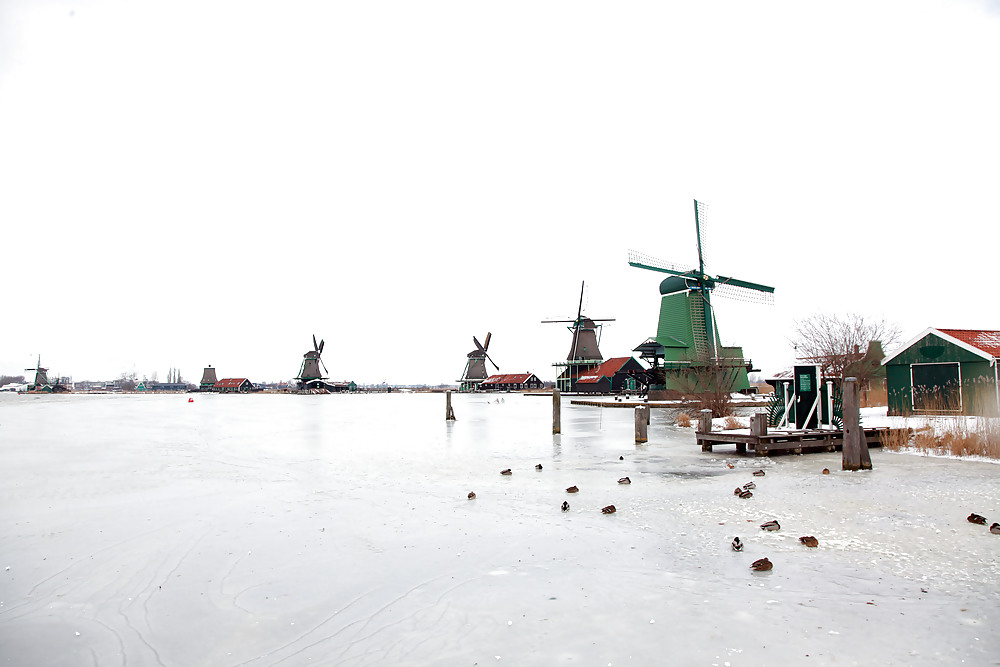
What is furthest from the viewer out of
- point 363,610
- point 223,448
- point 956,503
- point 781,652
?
point 223,448

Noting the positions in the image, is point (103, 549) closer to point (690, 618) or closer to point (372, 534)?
point (372, 534)

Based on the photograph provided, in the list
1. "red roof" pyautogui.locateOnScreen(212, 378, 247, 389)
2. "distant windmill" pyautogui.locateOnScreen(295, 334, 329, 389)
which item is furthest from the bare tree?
"red roof" pyautogui.locateOnScreen(212, 378, 247, 389)

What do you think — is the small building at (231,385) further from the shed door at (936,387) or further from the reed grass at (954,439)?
the reed grass at (954,439)

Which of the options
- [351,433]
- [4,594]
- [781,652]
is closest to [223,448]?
[351,433]

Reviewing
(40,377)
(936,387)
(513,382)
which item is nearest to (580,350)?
(513,382)

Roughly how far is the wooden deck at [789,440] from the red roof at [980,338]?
703 cm

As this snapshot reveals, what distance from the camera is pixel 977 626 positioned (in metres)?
4.22

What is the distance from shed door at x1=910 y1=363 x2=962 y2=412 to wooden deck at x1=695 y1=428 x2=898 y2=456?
6.38 meters

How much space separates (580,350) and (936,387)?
54303 mm

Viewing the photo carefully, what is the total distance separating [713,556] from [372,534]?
391cm

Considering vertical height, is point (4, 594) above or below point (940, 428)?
below

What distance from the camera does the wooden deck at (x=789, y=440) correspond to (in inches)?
535

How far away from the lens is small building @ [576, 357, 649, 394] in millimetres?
67812

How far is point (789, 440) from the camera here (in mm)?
13781
